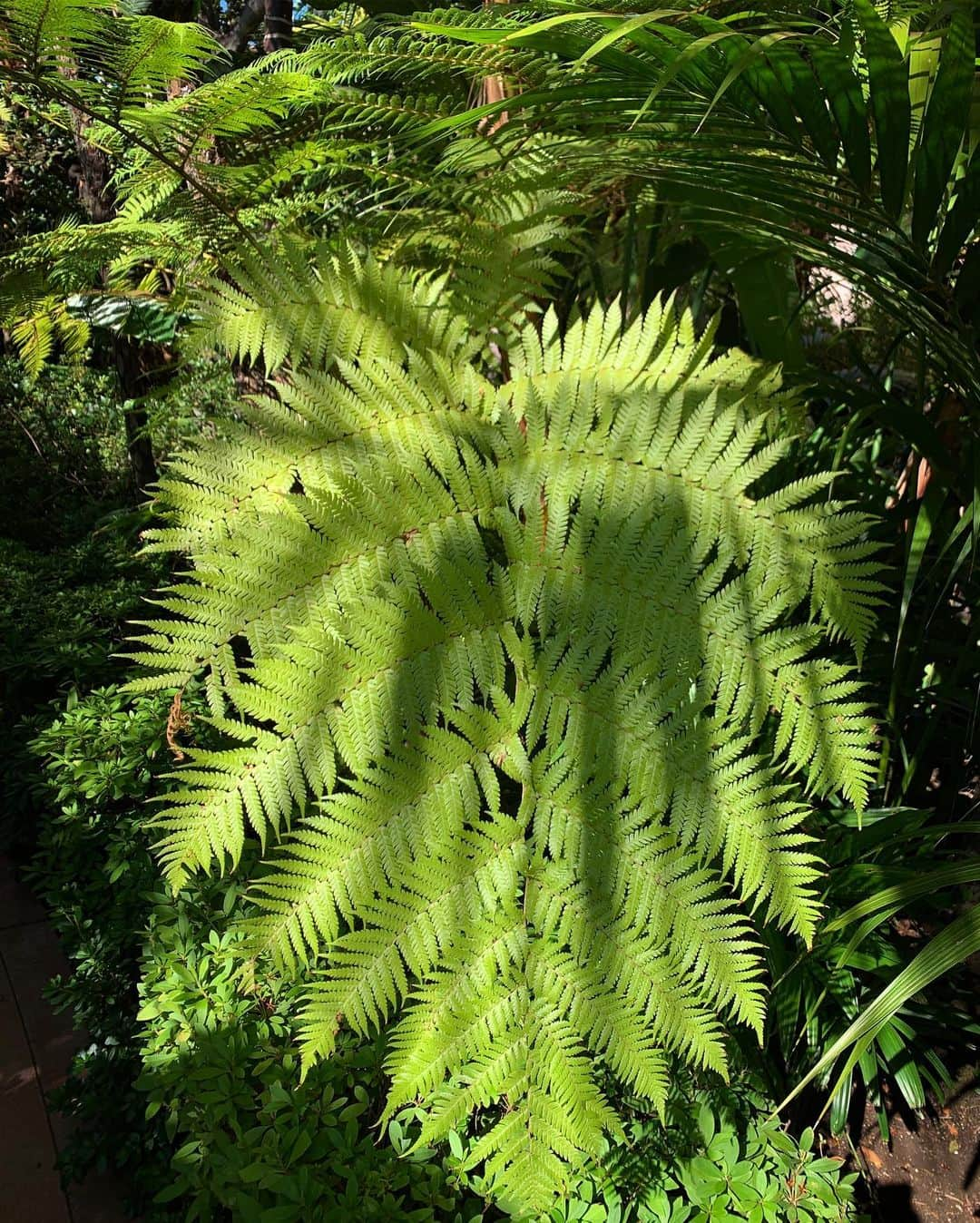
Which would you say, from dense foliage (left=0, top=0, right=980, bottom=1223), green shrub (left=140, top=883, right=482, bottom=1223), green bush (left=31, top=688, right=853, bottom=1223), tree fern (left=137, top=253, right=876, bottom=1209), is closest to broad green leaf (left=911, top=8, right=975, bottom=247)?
dense foliage (left=0, top=0, right=980, bottom=1223)

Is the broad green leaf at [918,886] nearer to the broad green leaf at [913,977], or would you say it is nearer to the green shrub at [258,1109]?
the broad green leaf at [913,977]

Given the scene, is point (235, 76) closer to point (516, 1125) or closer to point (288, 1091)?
point (516, 1125)

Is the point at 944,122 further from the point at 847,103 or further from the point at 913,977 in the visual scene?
the point at 913,977

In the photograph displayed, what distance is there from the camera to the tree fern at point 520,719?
3.34 feet

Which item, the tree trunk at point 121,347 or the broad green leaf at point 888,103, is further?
the tree trunk at point 121,347

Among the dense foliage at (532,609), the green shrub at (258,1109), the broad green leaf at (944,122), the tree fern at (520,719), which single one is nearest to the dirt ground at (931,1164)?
the dense foliage at (532,609)

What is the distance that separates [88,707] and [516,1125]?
2.11 meters

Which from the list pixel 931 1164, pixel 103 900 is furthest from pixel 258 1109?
pixel 931 1164

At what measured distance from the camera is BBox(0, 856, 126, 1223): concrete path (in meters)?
2.06

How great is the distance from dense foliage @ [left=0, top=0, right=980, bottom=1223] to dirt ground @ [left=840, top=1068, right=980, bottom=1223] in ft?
0.26

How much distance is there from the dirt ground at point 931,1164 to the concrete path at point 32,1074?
1743 millimetres

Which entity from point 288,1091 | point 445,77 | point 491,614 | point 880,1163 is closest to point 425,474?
point 491,614

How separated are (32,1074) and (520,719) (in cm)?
211

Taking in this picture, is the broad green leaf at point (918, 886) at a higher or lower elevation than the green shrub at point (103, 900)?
higher
